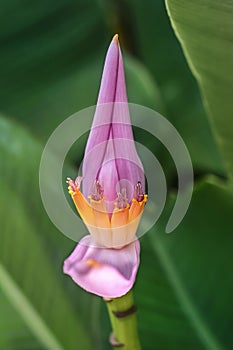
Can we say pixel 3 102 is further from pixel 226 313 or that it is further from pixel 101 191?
pixel 101 191

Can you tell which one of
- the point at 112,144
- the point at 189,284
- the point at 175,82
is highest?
the point at 175,82

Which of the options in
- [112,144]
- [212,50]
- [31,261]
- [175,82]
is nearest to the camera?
[112,144]

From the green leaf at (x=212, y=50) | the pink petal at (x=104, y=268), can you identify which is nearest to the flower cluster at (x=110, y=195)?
the pink petal at (x=104, y=268)

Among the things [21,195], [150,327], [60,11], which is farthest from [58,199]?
[60,11]

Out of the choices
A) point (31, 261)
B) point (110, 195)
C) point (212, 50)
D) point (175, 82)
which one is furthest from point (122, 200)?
point (175, 82)

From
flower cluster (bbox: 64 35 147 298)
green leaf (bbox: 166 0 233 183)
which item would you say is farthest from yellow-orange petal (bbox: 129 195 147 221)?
green leaf (bbox: 166 0 233 183)

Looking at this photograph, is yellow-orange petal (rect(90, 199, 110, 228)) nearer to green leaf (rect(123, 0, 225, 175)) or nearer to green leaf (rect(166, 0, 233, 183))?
green leaf (rect(166, 0, 233, 183))

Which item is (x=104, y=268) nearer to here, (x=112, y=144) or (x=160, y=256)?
(x=112, y=144)
